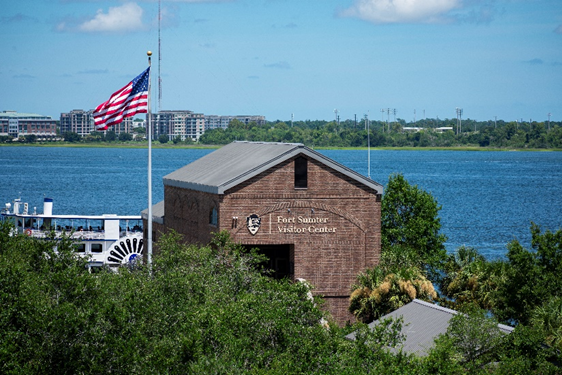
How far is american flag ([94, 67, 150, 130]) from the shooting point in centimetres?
4569

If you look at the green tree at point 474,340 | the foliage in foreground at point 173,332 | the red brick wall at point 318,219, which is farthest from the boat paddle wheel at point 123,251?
the green tree at point 474,340

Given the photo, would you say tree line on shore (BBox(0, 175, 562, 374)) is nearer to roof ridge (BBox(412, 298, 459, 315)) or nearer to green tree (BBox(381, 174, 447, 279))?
roof ridge (BBox(412, 298, 459, 315))

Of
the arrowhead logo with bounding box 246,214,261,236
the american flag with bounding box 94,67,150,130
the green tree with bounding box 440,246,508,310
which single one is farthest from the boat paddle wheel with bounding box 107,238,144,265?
the american flag with bounding box 94,67,150,130

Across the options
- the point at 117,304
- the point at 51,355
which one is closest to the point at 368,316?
the point at 117,304

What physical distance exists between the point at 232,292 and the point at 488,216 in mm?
98333

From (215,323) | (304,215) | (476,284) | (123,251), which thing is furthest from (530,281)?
(123,251)

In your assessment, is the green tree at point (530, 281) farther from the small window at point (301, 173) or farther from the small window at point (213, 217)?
the small window at point (213, 217)

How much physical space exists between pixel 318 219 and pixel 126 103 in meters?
11.3

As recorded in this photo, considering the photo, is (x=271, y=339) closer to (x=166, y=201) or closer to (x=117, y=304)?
(x=117, y=304)

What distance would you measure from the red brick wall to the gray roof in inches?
263

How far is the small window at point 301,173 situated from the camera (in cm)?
4934

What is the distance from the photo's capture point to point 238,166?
5244 centimetres

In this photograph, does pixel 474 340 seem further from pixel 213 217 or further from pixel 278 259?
pixel 213 217

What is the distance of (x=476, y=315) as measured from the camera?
115ft
